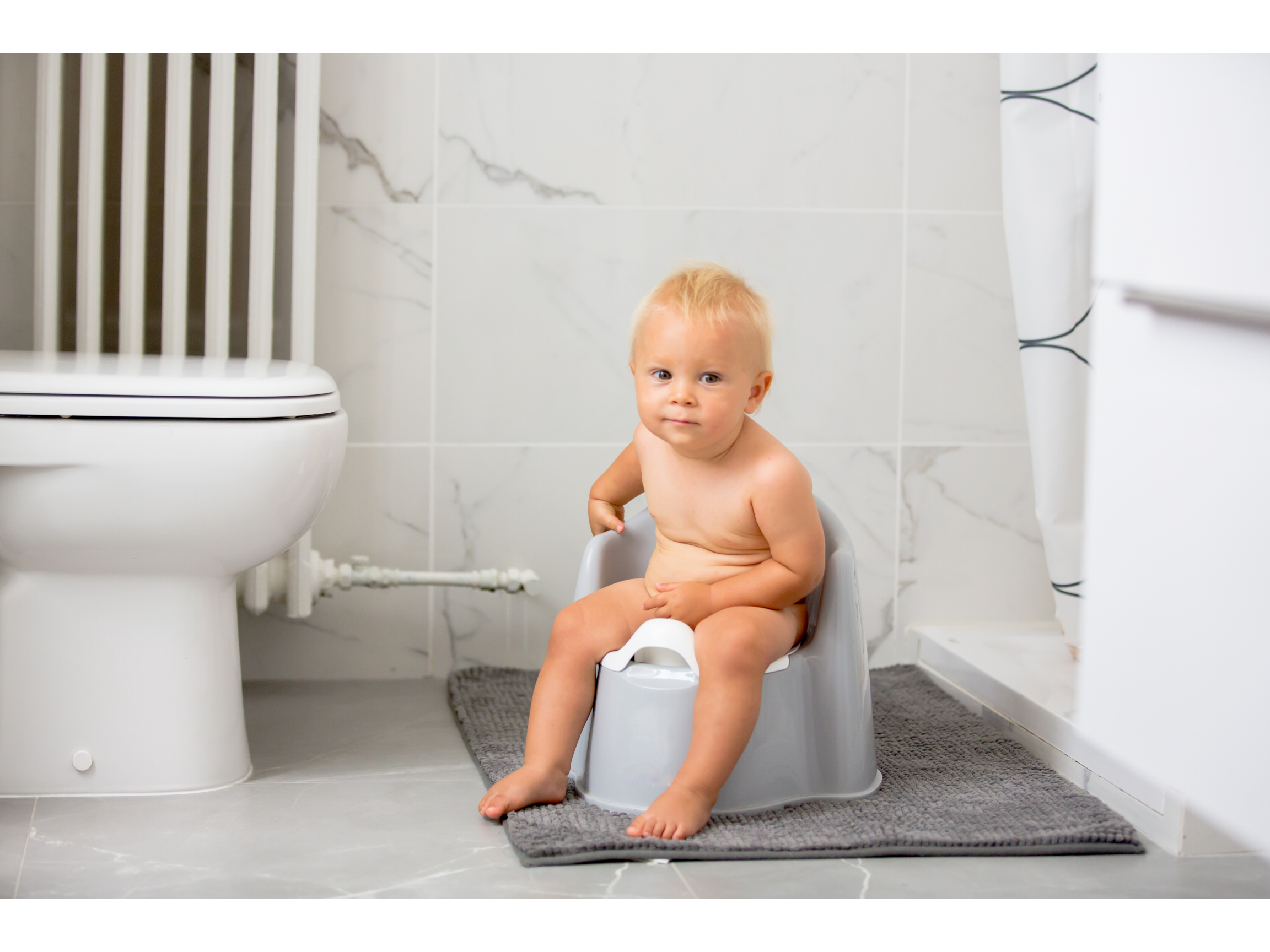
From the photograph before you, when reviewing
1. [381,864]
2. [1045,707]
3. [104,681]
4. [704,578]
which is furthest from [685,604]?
[104,681]

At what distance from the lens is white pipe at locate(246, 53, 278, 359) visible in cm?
144

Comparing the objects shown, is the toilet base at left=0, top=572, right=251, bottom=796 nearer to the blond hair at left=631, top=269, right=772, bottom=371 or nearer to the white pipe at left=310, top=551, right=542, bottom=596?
the white pipe at left=310, top=551, right=542, bottom=596

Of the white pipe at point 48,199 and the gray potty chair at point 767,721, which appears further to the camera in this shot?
the white pipe at point 48,199

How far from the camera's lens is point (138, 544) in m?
1.15

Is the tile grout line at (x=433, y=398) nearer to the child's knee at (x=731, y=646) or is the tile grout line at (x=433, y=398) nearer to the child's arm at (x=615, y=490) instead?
the child's arm at (x=615, y=490)


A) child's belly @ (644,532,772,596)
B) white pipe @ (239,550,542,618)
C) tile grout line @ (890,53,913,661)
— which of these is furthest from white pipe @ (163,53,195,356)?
tile grout line @ (890,53,913,661)

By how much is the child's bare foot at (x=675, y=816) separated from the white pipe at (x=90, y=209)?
0.82 m

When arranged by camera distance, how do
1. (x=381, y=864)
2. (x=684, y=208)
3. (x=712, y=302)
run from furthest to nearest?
(x=684, y=208) → (x=712, y=302) → (x=381, y=864)

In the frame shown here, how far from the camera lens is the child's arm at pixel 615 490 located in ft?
4.43

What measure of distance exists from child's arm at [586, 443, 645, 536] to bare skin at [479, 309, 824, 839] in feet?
0.26

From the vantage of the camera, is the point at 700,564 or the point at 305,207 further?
the point at 305,207

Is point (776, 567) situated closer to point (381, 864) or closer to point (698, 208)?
point (381, 864)

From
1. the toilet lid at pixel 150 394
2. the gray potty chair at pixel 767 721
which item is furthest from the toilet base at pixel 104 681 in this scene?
the gray potty chair at pixel 767 721

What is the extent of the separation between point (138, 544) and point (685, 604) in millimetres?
506
